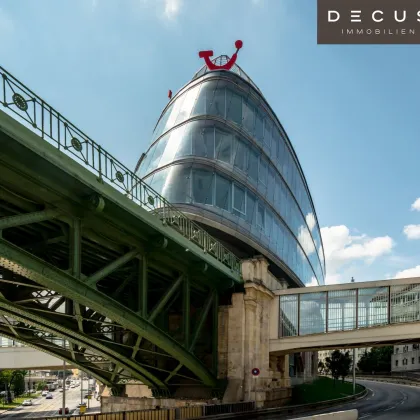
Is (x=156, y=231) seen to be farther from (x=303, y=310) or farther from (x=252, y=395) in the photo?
(x=303, y=310)

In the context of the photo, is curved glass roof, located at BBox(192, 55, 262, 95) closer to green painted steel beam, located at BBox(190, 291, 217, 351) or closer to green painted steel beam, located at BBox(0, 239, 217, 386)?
green painted steel beam, located at BBox(190, 291, 217, 351)

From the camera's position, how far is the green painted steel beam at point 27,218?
40.3 ft

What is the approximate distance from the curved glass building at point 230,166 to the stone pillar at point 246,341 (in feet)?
20.9

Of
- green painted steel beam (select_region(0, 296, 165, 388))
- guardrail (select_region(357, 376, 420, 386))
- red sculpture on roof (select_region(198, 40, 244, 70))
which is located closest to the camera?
green painted steel beam (select_region(0, 296, 165, 388))

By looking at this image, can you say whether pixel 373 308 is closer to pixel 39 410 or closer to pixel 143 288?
pixel 143 288

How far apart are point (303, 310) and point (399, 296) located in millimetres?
5734

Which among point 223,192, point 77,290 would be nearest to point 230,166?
point 223,192

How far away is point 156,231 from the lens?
60.6ft

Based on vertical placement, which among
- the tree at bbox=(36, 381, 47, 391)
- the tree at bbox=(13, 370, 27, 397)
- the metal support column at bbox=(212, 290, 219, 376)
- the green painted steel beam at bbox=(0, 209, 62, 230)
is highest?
the green painted steel beam at bbox=(0, 209, 62, 230)

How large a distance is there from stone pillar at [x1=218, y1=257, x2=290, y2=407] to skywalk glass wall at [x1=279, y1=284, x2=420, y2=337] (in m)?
2.58

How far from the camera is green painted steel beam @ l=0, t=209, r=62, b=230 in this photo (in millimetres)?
12296

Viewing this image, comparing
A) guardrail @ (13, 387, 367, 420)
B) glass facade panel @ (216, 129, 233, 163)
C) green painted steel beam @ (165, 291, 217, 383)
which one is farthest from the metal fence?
glass facade panel @ (216, 129, 233, 163)

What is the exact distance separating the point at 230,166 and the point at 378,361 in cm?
9341

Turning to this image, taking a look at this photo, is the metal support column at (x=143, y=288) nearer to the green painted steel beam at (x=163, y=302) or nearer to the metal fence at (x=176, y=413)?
the green painted steel beam at (x=163, y=302)
